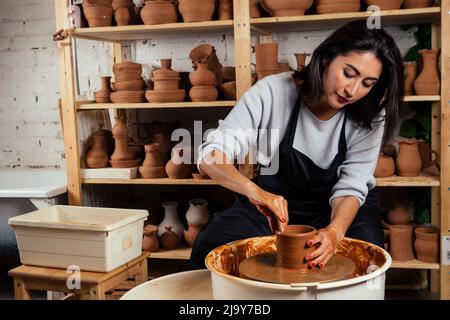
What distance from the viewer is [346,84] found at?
2.21 metres

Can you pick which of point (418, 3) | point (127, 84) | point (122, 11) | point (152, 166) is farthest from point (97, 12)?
point (418, 3)

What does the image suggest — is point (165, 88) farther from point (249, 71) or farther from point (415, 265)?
point (415, 265)

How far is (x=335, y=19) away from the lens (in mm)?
3174

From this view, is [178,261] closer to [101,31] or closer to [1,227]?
[1,227]

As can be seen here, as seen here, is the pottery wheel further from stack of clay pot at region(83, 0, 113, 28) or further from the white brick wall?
the white brick wall

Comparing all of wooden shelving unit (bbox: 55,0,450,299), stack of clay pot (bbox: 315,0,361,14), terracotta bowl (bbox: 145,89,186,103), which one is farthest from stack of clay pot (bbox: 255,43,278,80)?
terracotta bowl (bbox: 145,89,186,103)

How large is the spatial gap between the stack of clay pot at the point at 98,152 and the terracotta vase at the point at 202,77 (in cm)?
71

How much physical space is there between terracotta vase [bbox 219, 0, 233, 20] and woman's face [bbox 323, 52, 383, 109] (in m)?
1.18

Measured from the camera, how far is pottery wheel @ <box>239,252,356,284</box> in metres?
1.72

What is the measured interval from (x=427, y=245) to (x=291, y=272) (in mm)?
1683

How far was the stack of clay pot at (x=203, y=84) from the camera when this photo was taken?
336cm

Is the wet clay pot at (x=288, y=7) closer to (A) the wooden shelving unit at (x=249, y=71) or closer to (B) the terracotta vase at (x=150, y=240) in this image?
(A) the wooden shelving unit at (x=249, y=71)

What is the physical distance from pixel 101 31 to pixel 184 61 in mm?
729
